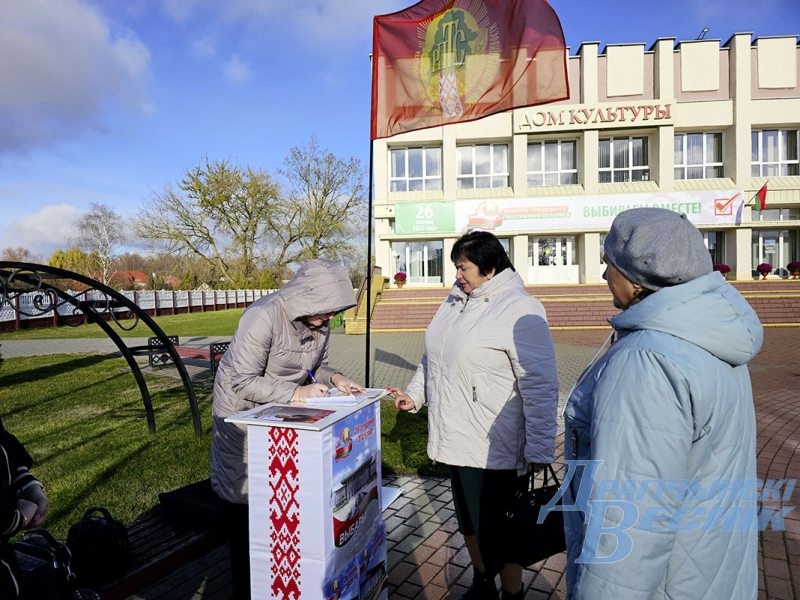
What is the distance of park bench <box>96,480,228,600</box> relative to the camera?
7.21 ft

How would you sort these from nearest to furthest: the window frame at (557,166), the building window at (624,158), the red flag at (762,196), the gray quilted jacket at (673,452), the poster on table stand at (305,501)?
1. the gray quilted jacket at (673,452)
2. the poster on table stand at (305,501)
3. the red flag at (762,196)
4. the building window at (624,158)
5. the window frame at (557,166)

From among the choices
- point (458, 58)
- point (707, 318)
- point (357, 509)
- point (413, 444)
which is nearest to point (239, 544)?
point (357, 509)

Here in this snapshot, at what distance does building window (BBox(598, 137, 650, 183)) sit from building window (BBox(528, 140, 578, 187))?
151cm

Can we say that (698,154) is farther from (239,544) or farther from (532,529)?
(239,544)

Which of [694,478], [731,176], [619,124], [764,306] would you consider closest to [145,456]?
[694,478]

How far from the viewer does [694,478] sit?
1.24m

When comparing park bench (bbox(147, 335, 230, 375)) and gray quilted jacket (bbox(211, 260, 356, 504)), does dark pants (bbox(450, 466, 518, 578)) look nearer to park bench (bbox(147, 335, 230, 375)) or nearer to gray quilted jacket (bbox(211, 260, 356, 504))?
gray quilted jacket (bbox(211, 260, 356, 504))

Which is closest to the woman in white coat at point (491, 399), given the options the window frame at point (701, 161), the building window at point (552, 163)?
the building window at point (552, 163)

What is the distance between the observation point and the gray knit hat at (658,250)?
124 cm

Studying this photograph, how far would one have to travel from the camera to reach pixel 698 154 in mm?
25766

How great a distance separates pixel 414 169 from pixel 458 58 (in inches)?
910

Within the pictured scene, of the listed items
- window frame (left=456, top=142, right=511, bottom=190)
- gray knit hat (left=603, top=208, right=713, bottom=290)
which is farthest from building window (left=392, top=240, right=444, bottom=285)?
gray knit hat (left=603, top=208, right=713, bottom=290)

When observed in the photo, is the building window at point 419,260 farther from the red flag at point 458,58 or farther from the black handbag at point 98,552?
the black handbag at point 98,552

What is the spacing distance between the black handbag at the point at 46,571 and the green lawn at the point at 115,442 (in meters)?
1.95
